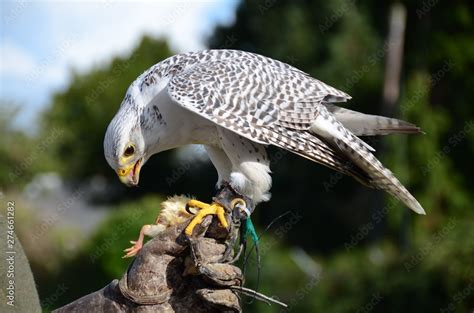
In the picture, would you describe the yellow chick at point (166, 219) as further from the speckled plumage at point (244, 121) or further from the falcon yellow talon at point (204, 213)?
the speckled plumage at point (244, 121)

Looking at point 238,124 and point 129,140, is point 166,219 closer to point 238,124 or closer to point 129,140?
point 129,140

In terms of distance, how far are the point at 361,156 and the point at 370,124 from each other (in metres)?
0.31

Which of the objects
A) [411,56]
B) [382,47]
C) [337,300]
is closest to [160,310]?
[337,300]

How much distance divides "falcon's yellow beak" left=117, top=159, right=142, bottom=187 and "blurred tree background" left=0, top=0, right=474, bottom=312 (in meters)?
6.16

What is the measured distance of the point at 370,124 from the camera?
16.5ft

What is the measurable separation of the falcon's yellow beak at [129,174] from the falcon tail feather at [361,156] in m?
1.14

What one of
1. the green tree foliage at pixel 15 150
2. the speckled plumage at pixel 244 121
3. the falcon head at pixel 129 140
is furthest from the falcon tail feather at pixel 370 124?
the green tree foliage at pixel 15 150

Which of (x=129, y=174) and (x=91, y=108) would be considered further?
(x=91, y=108)

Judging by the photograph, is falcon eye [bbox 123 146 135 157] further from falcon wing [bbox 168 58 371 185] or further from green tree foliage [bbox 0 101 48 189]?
green tree foliage [bbox 0 101 48 189]

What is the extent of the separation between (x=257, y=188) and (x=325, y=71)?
19.7m

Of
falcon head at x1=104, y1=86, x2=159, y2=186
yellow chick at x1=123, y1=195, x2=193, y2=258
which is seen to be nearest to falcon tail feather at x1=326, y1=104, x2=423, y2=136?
falcon head at x1=104, y1=86, x2=159, y2=186

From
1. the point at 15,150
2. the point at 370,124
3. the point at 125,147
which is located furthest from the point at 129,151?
the point at 15,150

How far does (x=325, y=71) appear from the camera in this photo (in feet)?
78.9

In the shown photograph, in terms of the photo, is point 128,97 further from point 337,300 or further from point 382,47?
point 382,47
